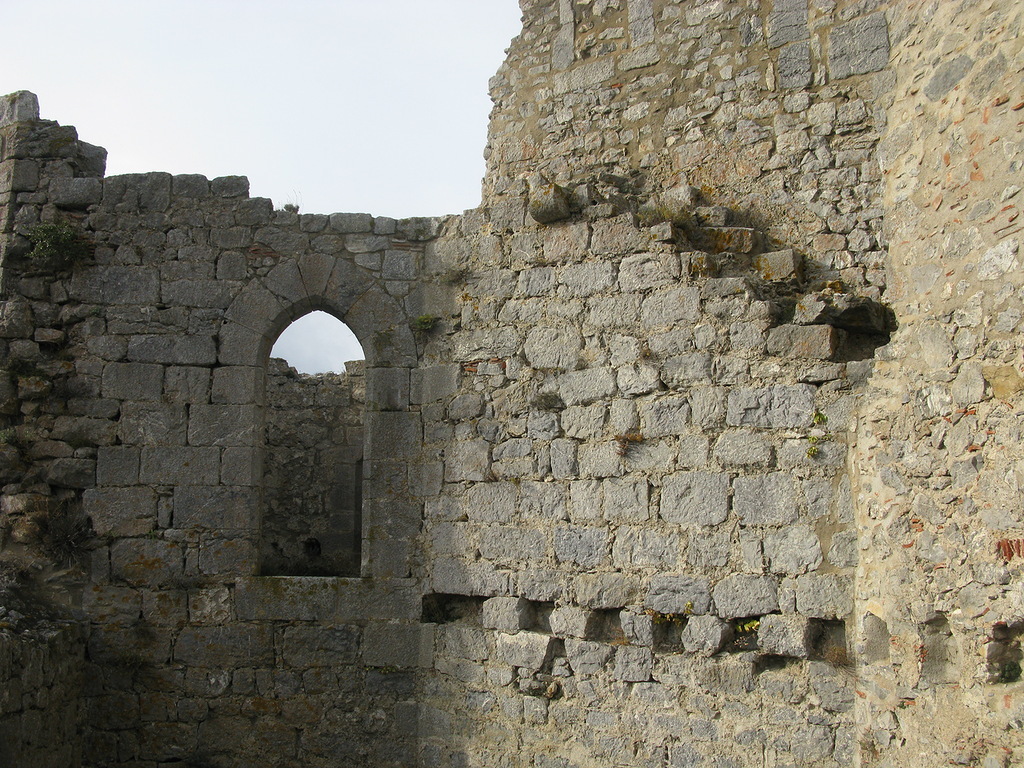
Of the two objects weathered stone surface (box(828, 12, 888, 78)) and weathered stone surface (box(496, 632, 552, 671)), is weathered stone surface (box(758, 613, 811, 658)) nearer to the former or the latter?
weathered stone surface (box(496, 632, 552, 671))

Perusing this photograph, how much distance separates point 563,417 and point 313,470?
11.4 feet

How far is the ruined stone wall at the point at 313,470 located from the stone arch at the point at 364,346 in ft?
4.94

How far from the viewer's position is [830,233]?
714cm

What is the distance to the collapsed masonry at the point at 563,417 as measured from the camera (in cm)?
568

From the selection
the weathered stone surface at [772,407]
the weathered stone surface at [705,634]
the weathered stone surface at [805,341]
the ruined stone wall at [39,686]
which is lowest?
the ruined stone wall at [39,686]

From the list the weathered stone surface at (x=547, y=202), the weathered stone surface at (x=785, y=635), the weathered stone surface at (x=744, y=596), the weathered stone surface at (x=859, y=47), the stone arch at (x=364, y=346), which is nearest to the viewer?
the weathered stone surface at (x=785, y=635)

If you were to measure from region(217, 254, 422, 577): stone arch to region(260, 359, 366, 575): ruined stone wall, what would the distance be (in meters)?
1.51

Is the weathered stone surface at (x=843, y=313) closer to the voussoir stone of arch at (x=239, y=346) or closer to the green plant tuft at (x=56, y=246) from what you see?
the voussoir stone of arch at (x=239, y=346)

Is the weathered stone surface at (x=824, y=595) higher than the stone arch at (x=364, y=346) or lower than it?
lower

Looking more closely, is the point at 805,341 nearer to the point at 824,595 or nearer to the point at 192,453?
the point at 824,595

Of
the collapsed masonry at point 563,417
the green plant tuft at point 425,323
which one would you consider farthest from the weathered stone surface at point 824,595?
the green plant tuft at point 425,323

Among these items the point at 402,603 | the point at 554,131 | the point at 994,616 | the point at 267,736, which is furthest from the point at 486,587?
the point at 554,131

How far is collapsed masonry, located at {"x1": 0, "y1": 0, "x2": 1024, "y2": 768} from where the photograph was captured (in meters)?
5.68

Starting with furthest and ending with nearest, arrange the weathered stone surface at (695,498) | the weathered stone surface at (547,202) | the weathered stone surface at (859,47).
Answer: the weathered stone surface at (859,47)
the weathered stone surface at (547,202)
the weathered stone surface at (695,498)
